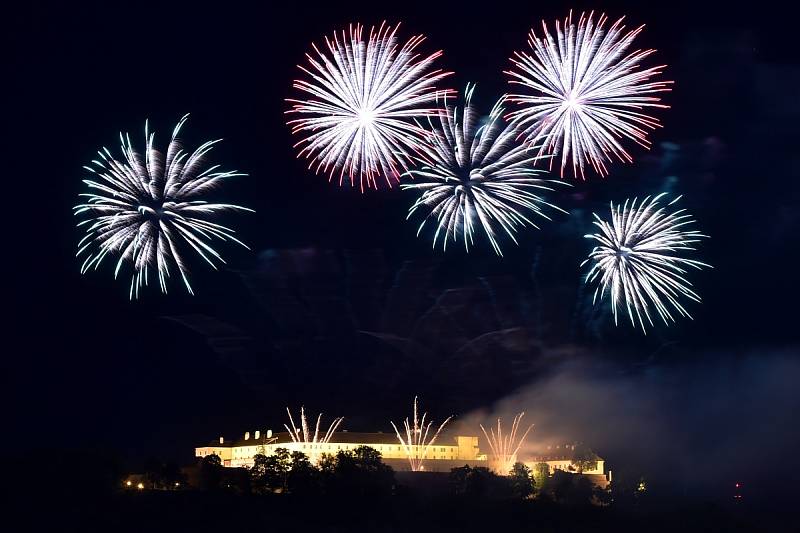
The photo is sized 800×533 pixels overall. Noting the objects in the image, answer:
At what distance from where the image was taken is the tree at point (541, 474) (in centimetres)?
9225

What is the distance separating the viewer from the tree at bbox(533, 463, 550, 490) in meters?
92.2

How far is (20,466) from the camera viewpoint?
80812 mm

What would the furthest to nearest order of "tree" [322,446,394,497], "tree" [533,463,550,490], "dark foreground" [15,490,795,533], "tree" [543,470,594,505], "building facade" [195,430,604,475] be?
"building facade" [195,430,604,475], "tree" [533,463,550,490], "tree" [543,470,594,505], "tree" [322,446,394,497], "dark foreground" [15,490,795,533]

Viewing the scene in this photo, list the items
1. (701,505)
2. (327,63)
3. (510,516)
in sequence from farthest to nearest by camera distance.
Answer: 1. (701,505)
2. (510,516)
3. (327,63)

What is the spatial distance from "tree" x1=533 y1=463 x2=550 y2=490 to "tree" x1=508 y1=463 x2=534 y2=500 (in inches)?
33.8

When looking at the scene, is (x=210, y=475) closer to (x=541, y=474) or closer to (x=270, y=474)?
(x=270, y=474)

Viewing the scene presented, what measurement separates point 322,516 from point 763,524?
5236 cm

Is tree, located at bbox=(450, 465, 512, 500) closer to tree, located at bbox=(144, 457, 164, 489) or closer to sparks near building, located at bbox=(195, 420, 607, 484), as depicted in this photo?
sparks near building, located at bbox=(195, 420, 607, 484)

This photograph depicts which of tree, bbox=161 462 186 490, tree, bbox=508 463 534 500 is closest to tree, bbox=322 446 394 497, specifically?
tree, bbox=161 462 186 490

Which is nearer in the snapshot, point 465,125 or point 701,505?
point 465,125

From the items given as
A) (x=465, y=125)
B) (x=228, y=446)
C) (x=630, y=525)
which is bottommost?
(x=630, y=525)

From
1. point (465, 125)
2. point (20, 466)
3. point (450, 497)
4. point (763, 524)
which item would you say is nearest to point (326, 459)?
point (450, 497)

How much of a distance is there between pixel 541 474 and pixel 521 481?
4.69 m

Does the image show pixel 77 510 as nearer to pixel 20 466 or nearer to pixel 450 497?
pixel 20 466
